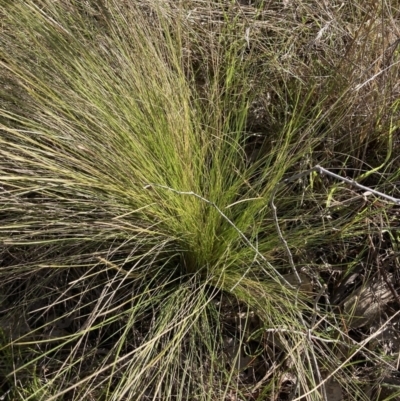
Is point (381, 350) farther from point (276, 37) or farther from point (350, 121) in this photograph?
point (276, 37)

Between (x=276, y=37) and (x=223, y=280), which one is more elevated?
(x=276, y=37)

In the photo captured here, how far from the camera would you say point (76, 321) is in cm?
149

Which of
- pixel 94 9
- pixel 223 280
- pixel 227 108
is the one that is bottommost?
pixel 223 280

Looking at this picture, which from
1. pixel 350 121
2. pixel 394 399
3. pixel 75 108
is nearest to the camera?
pixel 75 108

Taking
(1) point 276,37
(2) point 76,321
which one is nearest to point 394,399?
(2) point 76,321

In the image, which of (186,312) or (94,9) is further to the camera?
(94,9)

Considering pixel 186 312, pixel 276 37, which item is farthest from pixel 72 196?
pixel 276 37

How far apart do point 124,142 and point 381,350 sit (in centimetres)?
74

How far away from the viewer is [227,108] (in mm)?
1541

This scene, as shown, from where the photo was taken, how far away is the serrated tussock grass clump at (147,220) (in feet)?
4.19

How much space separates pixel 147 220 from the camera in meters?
1.34

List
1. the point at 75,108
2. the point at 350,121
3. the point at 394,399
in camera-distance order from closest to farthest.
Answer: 1. the point at 75,108
2. the point at 394,399
3. the point at 350,121

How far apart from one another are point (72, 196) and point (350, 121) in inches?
26.5

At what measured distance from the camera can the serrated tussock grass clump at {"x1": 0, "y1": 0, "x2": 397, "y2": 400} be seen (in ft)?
4.19
